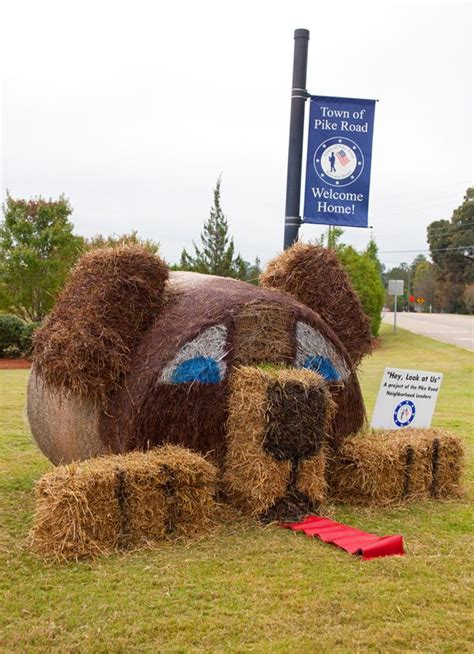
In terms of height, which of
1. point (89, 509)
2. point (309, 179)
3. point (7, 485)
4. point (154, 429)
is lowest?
point (7, 485)

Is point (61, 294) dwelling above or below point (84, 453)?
above

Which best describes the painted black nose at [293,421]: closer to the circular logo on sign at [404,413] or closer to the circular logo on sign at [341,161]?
the circular logo on sign at [404,413]

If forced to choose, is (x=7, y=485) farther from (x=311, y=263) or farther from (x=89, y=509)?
(x=311, y=263)

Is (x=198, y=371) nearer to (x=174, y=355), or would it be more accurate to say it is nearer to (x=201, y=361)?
(x=201, y=361)

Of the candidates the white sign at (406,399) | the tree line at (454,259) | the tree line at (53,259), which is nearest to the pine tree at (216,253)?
the tree line at (53,259)

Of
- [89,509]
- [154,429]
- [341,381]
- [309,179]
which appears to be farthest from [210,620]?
[309,179]

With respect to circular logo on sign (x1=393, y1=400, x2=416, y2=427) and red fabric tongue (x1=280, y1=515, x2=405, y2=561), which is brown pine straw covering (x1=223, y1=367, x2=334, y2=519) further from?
circular logo on sign (x1=393, y1=400, x2=416, y2=427)

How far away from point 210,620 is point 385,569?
4.32 ft

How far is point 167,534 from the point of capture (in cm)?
512

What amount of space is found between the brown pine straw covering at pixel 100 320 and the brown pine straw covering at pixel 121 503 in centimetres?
71

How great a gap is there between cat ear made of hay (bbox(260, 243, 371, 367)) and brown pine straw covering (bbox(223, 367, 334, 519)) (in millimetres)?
1383

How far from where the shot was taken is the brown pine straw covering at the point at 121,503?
187 inches

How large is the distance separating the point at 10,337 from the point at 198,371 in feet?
56.8

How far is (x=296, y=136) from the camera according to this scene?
7441 millimetres
